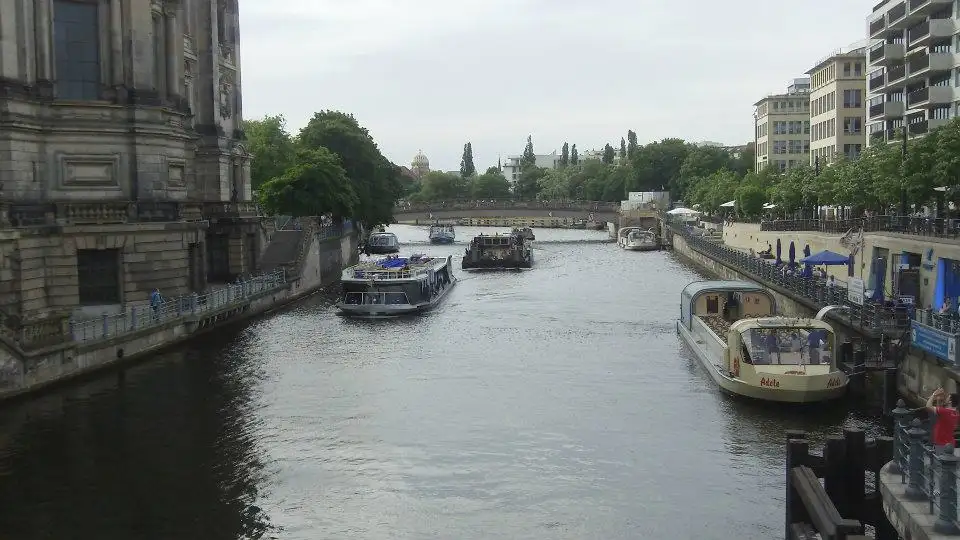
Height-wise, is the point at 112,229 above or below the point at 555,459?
above

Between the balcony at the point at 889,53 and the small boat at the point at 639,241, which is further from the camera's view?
the small boat at the point at 639,241

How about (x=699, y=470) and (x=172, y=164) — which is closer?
(x=699, y=470)

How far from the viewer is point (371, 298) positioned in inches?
2542

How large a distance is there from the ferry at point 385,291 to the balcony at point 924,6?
137 ft

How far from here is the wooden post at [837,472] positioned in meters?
21.4

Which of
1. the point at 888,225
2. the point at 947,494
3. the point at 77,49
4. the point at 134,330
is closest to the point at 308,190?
the point at 77,49

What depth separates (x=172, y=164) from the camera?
53.8m

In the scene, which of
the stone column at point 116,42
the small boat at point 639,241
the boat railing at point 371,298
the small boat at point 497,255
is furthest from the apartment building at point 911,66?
the stone column at point 116,42

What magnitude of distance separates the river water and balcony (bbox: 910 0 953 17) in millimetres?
40974

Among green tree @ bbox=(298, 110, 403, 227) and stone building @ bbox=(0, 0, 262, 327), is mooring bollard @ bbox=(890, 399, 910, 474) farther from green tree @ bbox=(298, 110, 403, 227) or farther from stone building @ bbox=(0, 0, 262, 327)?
green tree @ bbox=(298, 110, 403, 227)

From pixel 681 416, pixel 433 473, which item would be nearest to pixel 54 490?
pixel 433 473

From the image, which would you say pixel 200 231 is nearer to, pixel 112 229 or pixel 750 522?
pixel 112 229

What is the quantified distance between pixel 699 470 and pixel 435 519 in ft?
26.4

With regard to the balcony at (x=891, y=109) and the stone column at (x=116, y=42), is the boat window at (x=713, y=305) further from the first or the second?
the balcony at (x=891, y=109)
